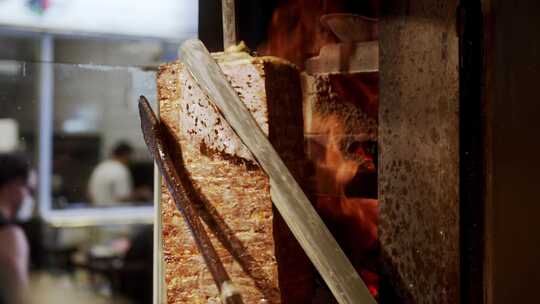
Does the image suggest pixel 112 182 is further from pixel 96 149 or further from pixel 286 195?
pixel 286 195

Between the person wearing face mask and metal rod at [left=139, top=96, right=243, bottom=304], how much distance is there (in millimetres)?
6357

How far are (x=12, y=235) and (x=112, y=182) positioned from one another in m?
2.33

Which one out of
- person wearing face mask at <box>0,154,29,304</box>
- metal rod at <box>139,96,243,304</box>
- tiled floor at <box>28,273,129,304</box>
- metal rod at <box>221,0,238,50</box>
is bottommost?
→ tiled floor at <box>28,273,129,304</box>

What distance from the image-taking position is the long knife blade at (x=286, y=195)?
2008mm

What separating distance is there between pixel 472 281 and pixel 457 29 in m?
1.09

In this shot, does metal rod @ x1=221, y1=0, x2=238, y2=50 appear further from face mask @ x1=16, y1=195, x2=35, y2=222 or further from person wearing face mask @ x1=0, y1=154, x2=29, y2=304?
face mask @ x1=16, y1=195, x2=35, y2=222

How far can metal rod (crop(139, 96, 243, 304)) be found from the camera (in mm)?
1931

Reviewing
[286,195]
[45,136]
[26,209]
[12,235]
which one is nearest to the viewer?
[286,195]

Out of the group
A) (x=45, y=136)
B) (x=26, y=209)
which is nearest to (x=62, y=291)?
(x=26, y=209)

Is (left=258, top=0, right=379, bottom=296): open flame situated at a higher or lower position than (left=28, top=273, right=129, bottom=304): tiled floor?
higher

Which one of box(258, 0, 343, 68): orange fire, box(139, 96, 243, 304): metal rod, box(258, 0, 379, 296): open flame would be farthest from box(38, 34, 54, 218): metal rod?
box(139, 96, 243, 304): metal rod

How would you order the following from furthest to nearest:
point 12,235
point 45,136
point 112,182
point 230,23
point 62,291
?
point 45,136
point 112,182
point 62,291
point 12,235
point 230,23

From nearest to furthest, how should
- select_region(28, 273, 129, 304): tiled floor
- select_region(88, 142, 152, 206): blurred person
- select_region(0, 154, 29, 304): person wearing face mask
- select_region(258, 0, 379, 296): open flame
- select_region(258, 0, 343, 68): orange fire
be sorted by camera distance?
select_region(258, 0, 379, 296): open flame
select_region(258, 0, 343, 68): orange fire
select_region(0, 154, 29, 304): person wearing face mask
select_region(28, 273, 129, 304): tiled floor
select_region(88, 142, 152, 206): blurred person

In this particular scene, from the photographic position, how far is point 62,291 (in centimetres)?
955
